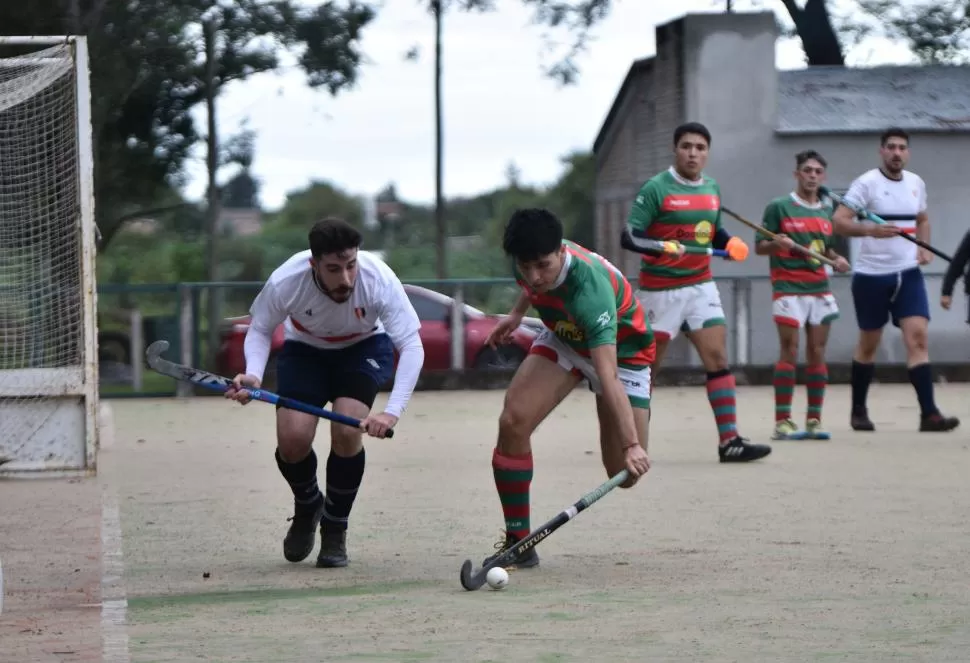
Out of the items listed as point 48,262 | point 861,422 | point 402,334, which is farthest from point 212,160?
point 402,334

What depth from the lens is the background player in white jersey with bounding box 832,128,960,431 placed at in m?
12.8

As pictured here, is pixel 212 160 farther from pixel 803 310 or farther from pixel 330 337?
pixel 330 337

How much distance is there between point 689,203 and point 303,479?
410cm

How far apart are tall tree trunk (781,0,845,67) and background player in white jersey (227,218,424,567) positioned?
28860 millimetres

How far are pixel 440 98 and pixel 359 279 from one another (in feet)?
75.1

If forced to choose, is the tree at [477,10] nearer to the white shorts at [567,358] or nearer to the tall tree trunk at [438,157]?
the tall tree trunk at [438,157]

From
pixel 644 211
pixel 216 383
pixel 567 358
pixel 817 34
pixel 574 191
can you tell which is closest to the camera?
pixel 216 383

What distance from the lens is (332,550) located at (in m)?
7.46

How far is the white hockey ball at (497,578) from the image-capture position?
6.62m

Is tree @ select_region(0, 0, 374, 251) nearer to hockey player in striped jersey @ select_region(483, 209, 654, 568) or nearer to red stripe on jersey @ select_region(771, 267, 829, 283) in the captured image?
red stripe on jersey @ select_region(771, 267, 829, 283)

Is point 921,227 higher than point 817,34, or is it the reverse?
point 817,34

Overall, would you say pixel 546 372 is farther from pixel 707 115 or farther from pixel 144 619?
pixel 707 115

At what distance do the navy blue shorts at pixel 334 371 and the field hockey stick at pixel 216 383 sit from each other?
10.1 inches

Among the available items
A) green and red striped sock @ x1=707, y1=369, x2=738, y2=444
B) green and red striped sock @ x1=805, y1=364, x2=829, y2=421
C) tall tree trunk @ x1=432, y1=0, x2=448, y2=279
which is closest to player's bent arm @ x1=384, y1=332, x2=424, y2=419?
green and red striped sock @ x1=707, y1=369, x2=738, y2=444
